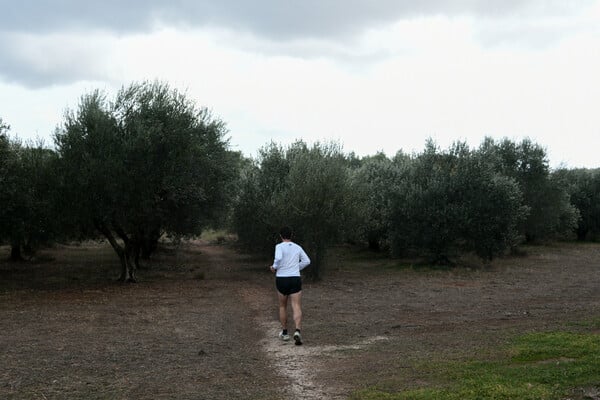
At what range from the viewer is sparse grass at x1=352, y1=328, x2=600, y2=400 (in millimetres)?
6434

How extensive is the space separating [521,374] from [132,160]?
1559 cm

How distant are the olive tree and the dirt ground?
293 centimetres

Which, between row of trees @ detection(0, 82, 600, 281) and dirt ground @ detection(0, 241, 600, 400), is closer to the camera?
dirt ground @ detection(0, 241, 600, 400)

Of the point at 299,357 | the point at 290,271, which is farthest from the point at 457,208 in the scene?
the point at 299,357

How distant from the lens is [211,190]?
23266mm

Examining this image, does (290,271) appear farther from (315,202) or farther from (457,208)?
(457,208)


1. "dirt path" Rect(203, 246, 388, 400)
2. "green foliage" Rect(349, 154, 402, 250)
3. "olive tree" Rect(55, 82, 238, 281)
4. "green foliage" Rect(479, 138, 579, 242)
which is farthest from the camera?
"green foliage" Rect(479, 138, 579, 242)

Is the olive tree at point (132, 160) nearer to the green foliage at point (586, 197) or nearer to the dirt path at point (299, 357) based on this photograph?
the dirt path at point (299, 357)

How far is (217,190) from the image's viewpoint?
23.6 metres

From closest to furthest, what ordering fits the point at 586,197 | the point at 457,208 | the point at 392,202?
the point at 457,208
the point at 392,202
the point at 586,197

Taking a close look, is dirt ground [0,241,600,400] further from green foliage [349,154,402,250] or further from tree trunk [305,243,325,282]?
green foliage [349,154,402,250]

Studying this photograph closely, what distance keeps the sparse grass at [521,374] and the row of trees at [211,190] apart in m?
14.2

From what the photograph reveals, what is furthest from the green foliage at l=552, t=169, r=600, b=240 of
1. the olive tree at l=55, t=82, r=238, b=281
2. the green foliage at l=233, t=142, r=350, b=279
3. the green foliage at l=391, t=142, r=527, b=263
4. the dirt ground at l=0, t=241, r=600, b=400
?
the olive tree at l=55, t=82, r=238, b=281

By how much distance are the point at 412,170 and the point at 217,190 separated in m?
11.3
